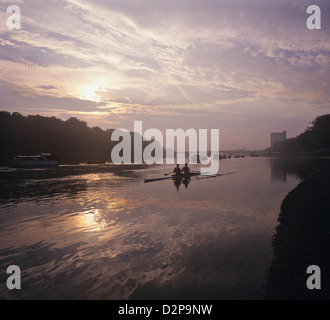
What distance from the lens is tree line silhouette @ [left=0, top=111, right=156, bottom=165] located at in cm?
11575

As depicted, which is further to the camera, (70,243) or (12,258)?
(70,243)

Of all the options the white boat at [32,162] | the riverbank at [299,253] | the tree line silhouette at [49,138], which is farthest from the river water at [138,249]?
the tree line silhouette at [49,138]

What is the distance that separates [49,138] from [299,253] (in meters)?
143

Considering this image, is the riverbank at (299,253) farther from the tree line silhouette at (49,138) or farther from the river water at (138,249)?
the tree line silhouette at (49,138)

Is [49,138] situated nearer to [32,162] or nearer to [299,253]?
[32,162]

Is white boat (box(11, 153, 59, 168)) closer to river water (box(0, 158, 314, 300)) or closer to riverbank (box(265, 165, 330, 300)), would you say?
river water (box(0, 158, 314, 300))

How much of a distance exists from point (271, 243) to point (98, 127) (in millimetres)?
187027

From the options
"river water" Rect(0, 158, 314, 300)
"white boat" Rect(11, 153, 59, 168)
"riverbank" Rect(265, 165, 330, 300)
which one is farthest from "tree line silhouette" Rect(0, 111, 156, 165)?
"riverbank" Rect(265, 165, 330, 300)

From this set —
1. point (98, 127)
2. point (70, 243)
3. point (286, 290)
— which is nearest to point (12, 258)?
point (70, 243)

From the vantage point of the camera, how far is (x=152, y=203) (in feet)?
74.9

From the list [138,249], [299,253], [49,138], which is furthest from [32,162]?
[299,253]

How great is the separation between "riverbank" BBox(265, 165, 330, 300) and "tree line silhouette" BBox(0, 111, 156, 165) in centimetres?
9292

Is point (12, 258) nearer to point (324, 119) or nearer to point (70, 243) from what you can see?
point (70, 243)
